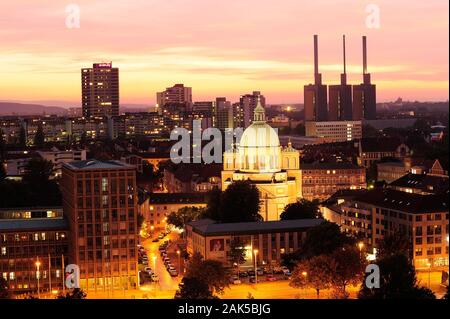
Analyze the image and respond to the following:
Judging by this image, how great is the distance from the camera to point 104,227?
1575cm

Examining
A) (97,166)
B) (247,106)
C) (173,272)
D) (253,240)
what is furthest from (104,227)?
(247,106)

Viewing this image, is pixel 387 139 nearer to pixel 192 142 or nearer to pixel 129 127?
pixel 192 142

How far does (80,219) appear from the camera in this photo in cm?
1561

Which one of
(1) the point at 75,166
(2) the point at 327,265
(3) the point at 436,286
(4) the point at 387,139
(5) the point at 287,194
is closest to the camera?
(2) the point at 327,265

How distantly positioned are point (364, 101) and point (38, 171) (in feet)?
55.4

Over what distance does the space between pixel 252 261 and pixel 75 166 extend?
4.05 m

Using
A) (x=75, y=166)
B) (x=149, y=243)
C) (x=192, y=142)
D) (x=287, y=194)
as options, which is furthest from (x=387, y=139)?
(x=75, y=166)

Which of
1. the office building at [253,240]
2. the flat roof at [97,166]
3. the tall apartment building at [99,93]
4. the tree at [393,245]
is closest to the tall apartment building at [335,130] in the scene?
the tall apartment building at [99,93]

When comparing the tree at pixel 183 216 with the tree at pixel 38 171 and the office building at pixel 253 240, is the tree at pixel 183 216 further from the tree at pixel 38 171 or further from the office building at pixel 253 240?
the tree at pixel 38 171

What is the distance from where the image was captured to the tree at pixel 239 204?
20109 mm

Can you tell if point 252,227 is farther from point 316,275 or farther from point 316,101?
point 316,101

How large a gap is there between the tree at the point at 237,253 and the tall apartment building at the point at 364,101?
512 inches

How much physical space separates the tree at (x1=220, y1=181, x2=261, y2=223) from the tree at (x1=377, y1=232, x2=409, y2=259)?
4569mm

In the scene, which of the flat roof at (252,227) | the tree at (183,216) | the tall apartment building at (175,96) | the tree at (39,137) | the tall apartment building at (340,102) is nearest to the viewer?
the flat roof at (252,227)
